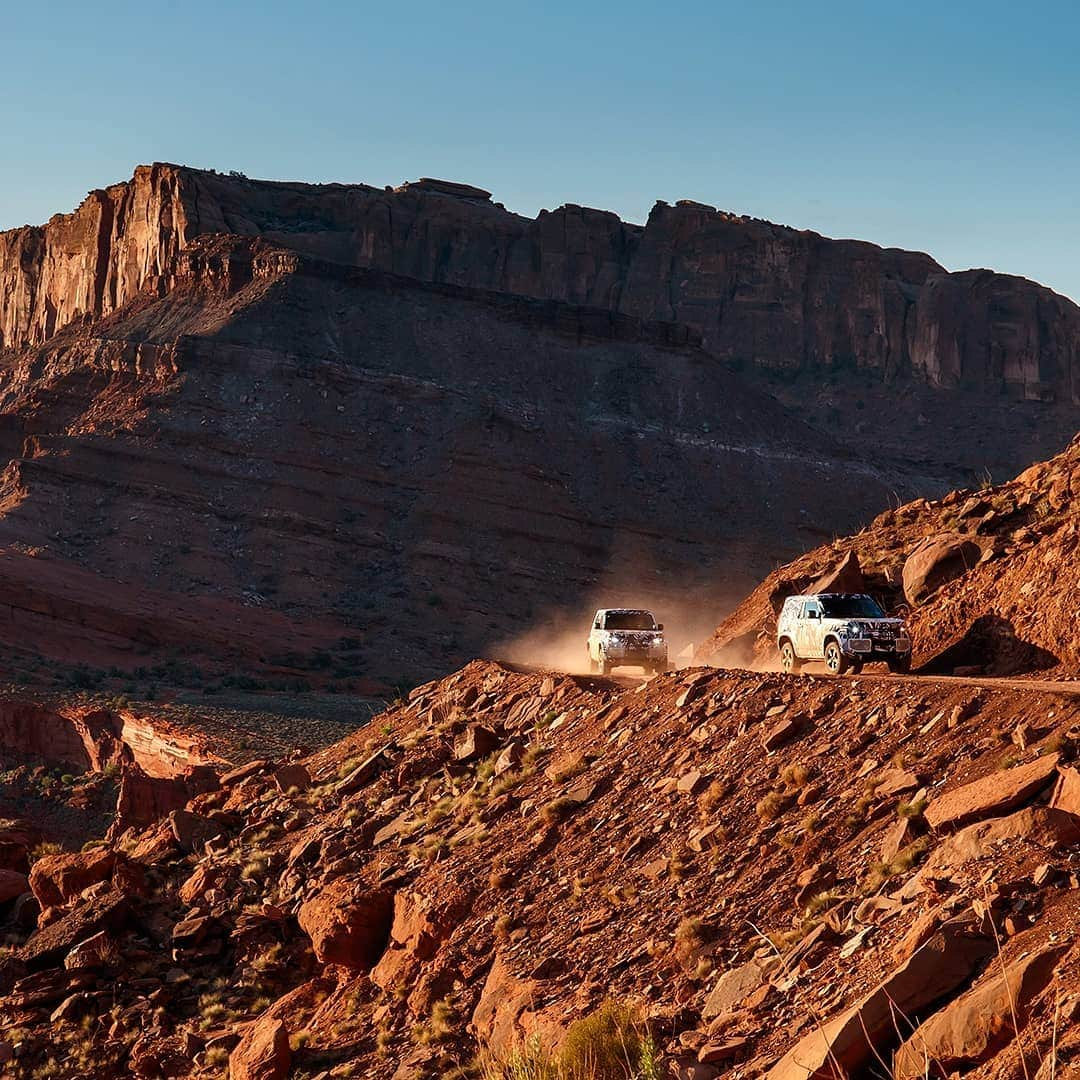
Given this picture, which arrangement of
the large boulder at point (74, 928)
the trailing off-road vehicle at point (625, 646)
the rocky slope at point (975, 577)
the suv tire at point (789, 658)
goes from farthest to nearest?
the trailing off-road vehicle at point (625, 646) < the suv tire at point (789, 658) < the rocky slope at point (975, 577) < the large boulder at point (74, 928)

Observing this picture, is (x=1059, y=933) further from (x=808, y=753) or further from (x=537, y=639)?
(x=537, y=639)

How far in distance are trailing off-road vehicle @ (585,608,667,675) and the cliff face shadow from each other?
24.3 feet

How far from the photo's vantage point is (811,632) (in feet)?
74.2

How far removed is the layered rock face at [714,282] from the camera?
128000mm

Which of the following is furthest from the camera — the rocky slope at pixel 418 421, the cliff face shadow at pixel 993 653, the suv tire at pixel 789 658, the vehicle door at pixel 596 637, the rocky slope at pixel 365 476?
the rocky slope at pixel 418 421

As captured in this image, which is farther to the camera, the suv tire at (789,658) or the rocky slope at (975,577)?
the suv tire at (789,658)

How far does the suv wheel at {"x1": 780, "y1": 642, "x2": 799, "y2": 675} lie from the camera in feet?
76.5

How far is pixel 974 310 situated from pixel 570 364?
53850mm

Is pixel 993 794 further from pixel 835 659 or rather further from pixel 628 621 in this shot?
pixel 628 621

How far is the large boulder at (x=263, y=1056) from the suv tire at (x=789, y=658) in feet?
34.0

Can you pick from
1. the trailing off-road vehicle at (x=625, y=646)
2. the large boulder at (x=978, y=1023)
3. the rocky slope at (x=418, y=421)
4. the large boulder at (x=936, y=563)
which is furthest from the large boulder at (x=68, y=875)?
the rocky slope at (x=418, y=421)

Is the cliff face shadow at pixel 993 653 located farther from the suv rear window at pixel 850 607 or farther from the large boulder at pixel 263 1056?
the large boulder at pixel 263 1056

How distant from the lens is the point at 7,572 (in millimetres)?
66062

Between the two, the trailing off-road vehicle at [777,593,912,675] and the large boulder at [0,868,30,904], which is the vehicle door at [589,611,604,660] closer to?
the trailing off-road vehicle at [777,593,912,675]
